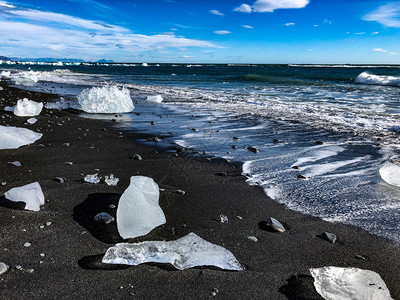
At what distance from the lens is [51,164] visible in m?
4.14

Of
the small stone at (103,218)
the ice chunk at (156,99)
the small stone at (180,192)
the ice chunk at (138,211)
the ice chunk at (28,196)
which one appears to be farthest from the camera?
the ice chunk at (156,99)

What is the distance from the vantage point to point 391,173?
12.1 feet

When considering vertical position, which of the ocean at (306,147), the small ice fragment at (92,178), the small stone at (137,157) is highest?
the small ice fragment at (92,178)

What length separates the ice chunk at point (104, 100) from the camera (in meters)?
8.62

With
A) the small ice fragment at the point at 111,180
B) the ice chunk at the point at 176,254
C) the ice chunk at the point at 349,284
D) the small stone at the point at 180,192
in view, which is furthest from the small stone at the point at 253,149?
the ice chunk at the point at 349,284

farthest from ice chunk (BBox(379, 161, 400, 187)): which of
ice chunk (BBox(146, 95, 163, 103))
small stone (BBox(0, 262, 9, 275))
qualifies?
ice chunk (BBox(146, 95, 163, 103))

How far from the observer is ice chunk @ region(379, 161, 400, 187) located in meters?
3.65

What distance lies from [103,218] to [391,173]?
328 cm

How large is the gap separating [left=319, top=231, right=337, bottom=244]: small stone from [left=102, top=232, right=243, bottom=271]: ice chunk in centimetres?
87

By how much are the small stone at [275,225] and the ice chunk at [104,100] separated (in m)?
6.97

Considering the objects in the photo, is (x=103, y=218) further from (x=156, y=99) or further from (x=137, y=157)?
(x=156, y=99)

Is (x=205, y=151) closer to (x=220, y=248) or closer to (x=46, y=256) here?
(x=220, y=248)

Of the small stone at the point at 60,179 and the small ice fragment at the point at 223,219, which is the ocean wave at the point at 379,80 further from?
the small stone at the point at 60,179

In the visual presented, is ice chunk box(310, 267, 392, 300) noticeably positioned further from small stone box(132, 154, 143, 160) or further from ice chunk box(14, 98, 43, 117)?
ice chunk box(14, 98, 43, 117)
